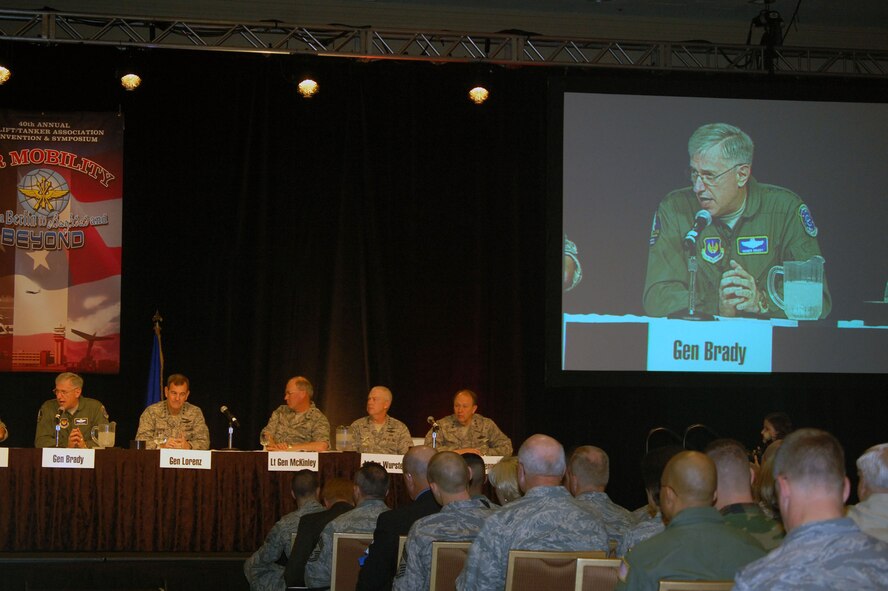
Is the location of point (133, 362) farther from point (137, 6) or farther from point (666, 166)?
point (666, 166)

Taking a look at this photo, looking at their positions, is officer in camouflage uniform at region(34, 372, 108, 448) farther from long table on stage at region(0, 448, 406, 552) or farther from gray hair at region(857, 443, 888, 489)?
gray hair at region(857, 443, 888, 489)

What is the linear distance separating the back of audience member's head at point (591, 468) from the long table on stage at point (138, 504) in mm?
3101

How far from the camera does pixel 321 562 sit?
15.2 feet

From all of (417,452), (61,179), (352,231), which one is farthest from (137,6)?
(417,452)

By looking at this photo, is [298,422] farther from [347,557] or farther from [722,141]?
[722,141]

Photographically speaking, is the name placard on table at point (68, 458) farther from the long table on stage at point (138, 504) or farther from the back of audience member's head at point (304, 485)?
the back of audience member's head at point (304, 485)

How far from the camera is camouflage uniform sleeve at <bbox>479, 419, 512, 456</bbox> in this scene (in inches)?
311

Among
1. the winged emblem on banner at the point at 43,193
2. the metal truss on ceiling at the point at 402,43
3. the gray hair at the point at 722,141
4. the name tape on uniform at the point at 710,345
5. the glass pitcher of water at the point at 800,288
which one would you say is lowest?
the name tape on uniform at the point at 710,345

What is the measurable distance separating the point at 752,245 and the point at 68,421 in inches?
199

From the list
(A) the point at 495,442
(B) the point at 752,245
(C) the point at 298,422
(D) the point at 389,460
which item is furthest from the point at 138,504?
(B) the point at 752,245

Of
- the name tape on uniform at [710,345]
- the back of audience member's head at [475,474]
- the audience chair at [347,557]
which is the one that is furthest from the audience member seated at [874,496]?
the name tape on uniform at [710,345]

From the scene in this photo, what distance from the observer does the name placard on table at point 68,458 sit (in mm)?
6598

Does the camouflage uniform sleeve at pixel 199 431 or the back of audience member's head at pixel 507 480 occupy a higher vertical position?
the back of audience member's head at pixel 507 480

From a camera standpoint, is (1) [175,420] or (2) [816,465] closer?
(2) [816,465]
